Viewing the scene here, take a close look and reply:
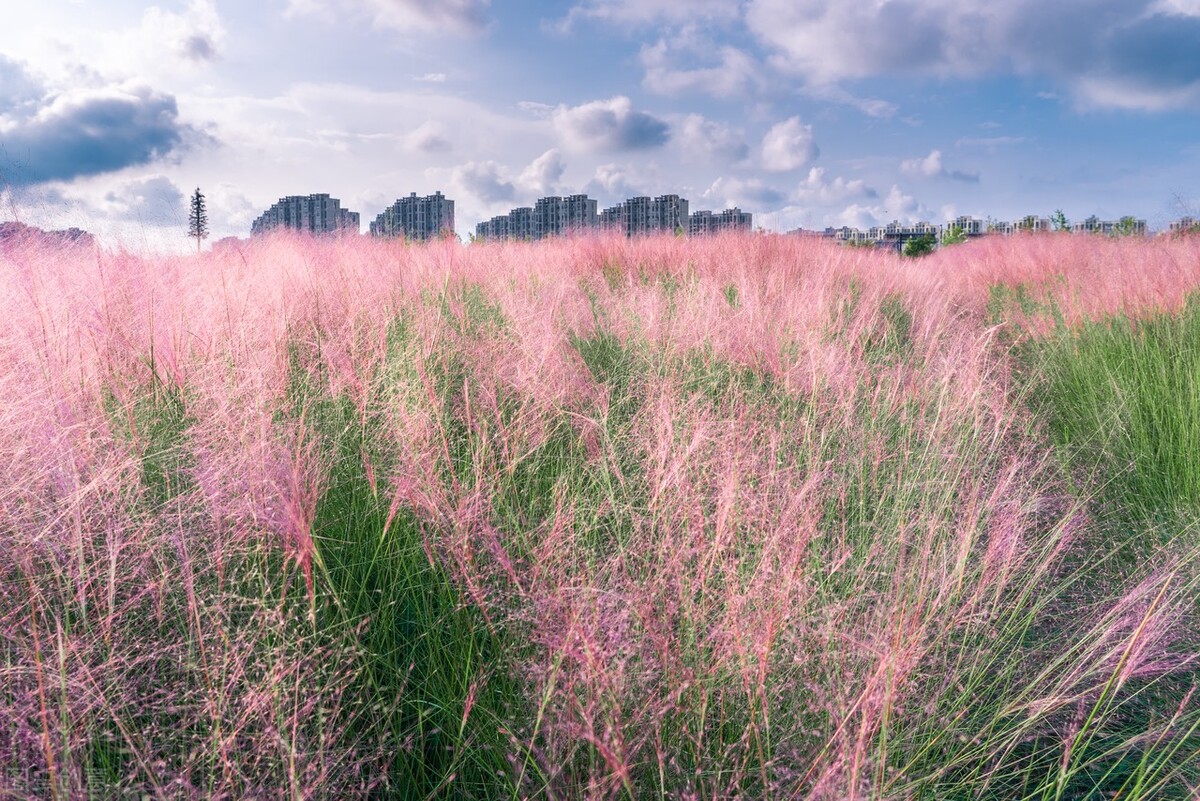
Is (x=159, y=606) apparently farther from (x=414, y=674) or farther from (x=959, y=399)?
(x=959, y=399)

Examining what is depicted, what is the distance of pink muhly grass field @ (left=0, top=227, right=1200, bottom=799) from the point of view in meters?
1.17

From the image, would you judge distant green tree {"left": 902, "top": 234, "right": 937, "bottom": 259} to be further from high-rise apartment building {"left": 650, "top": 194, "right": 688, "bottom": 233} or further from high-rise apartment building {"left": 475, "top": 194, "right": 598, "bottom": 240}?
high-rise apartment building {"left": 475, "top": 194, "right": 598, "bottom": 240}

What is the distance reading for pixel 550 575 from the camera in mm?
1490

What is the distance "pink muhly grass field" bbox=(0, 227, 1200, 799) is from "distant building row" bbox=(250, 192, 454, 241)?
481 centimetres

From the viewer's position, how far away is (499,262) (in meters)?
5.74

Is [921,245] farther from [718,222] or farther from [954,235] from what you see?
[718,222]

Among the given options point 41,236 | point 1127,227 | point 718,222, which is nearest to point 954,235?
point 1127,227

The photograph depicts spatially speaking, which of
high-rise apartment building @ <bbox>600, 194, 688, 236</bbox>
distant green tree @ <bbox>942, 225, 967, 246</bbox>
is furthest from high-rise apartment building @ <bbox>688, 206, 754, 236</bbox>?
distant green tree @ <bbox>942, 225, 967, 246</bbox>

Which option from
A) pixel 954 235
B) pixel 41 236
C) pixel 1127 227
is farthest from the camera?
pixel 954 235

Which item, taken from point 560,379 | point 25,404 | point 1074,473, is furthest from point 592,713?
point 1074,473

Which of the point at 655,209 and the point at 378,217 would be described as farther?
the point at 655,209

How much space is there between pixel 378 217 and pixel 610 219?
3.59m

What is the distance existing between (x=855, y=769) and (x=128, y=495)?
4.96 feet

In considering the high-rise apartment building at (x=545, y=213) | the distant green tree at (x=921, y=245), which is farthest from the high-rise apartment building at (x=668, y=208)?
the distant green tree at (x=921, y=245)
